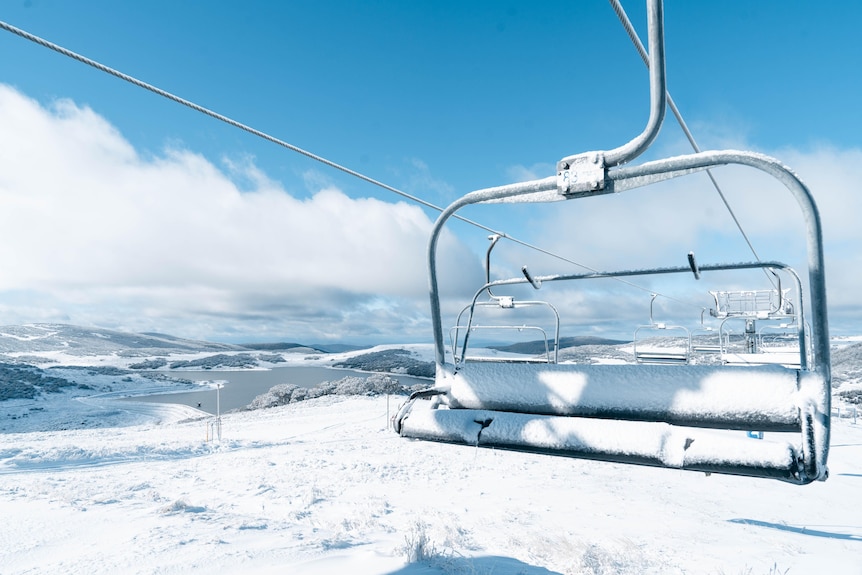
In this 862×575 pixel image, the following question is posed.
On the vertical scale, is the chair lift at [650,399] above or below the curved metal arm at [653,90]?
below

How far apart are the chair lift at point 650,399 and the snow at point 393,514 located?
0.19 m

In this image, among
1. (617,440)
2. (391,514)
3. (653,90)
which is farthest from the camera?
(391,514)

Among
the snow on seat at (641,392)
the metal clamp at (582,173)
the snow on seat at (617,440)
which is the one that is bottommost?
the snow on seat at (617,440)

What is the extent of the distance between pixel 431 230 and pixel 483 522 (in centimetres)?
585

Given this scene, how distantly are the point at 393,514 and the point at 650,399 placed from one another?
6.08 metres

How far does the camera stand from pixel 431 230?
288 cm

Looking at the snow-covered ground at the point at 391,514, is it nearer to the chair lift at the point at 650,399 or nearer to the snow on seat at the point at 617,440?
the snow on seat at the point at 617,440

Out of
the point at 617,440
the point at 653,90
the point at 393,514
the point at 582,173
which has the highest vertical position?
the point at 653,90

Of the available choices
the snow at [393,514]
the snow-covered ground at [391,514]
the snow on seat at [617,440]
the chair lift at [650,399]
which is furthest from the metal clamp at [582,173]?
the snow-covered ground at [391,514]

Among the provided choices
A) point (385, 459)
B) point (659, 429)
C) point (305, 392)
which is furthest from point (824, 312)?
point (305, 392)

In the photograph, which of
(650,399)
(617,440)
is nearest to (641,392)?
(650,399)

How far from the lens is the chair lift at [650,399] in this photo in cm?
183

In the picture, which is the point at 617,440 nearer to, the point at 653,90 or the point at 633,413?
the point at 633,413

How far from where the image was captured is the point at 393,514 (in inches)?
284
